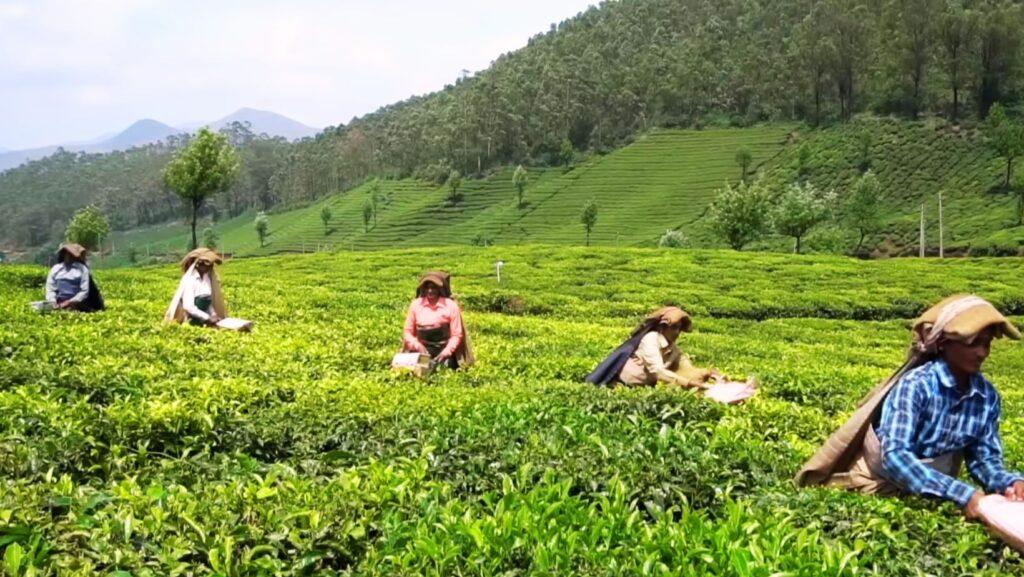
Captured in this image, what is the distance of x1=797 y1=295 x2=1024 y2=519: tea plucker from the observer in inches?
170

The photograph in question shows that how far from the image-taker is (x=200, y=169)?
40.0 m

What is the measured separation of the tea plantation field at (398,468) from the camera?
134 inches

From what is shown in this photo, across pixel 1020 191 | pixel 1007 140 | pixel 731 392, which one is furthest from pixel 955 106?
pixel 731 392

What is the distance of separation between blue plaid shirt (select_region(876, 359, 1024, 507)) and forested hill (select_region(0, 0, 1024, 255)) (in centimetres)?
9912

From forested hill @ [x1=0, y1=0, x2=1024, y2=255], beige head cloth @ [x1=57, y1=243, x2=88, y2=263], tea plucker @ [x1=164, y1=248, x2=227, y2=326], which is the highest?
forested hill @ [x1=0, y1=0, x2=1024, y2=255]

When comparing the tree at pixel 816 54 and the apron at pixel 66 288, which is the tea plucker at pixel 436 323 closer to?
the apron at pixel 66 288

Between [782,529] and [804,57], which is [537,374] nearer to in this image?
[782,529]

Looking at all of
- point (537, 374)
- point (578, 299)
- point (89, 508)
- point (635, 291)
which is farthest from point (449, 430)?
point (635, 291)

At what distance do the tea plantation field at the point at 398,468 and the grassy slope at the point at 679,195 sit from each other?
55.4 metres

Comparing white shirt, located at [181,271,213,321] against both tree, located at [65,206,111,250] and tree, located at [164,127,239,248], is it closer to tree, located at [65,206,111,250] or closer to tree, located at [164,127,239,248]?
tree, located at [164,127,239,248]

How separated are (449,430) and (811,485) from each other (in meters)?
2.32

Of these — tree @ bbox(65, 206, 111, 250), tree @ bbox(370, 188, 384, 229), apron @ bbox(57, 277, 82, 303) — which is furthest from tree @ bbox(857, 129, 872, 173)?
apron @ bbox(57, 277, 82, 303)

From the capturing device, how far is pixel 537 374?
9.01 metres

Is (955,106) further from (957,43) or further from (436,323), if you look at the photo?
(436,323)
